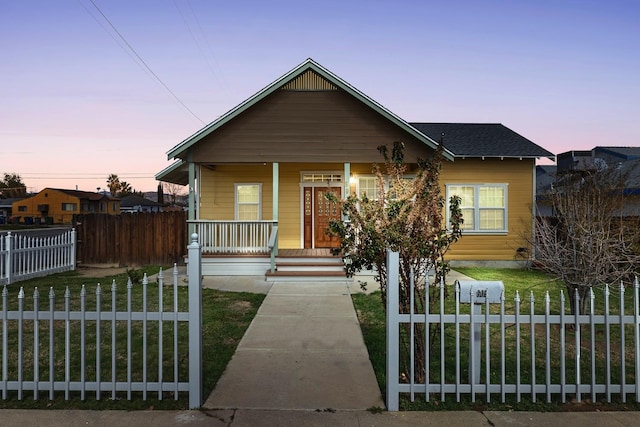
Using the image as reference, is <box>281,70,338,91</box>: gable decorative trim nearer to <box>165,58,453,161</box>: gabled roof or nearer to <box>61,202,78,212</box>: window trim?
<box>165,58,453,161</box>: gabled roof

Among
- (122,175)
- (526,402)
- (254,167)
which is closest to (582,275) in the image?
(526,402)

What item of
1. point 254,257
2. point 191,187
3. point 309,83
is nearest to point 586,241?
point 254,257

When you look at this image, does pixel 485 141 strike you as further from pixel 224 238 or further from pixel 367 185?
pixel 224 238

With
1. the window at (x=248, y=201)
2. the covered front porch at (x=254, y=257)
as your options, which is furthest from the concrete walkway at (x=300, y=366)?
the window at (x=248, y=201)

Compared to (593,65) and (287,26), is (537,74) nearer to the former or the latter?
(593,65)

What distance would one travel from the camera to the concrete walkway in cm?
370

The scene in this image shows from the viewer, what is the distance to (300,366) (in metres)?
4.63

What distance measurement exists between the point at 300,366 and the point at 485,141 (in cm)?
1344

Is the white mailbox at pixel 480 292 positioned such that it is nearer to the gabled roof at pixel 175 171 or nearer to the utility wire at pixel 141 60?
the gabled roof at pixel 175 171

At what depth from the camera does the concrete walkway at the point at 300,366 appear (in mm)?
3699

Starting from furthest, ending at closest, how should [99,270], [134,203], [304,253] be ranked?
[134,203] → [99,270] → [304,253]

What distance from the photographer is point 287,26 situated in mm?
15664

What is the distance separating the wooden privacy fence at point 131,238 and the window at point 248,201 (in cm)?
230

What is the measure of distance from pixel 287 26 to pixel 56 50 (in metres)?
9.47
